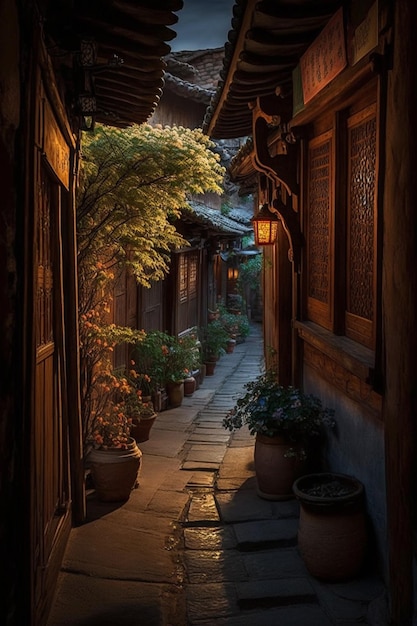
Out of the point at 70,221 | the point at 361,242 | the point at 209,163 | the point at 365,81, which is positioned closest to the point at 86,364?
the point at 70,221

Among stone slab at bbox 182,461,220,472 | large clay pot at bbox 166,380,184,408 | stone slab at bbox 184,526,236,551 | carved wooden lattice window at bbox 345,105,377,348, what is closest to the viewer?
carved wooden lattice window at bbox 345,105,377,348

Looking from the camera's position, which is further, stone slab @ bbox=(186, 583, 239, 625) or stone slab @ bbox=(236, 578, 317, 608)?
stone slab @ bbox=(236, 578, 317, 608)

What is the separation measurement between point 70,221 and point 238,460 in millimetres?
4734

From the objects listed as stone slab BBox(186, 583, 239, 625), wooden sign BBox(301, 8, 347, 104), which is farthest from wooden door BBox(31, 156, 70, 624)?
wooden sign BBox(301, 8, 347, 104)

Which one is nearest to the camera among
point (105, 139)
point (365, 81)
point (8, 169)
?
point (8, 169)

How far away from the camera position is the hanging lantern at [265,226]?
1006cm

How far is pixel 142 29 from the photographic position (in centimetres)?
547

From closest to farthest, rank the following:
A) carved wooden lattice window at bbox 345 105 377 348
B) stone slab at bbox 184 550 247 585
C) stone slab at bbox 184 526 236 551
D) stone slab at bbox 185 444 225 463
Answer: carved wooden lattice window at bbox 345 105 377 348, stone slab at bbox 184 550 247 585, stone slab at bbox 184 526 236 551, stone slab at bbox 185 444 225 463

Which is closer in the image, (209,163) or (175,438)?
(209,163)

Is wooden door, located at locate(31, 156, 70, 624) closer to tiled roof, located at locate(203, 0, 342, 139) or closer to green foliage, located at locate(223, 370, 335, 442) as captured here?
tiled roof, located at locate(203, 0, 342, 139)

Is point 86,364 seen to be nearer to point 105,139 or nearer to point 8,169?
point 105,139

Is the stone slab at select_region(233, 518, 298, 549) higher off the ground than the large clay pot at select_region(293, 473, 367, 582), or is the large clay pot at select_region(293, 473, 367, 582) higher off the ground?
the large clay pot at select_region(293, 473, 367, 582)

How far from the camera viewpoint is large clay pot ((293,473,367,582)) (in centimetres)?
582

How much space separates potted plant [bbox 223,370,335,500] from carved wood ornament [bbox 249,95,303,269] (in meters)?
1.93
